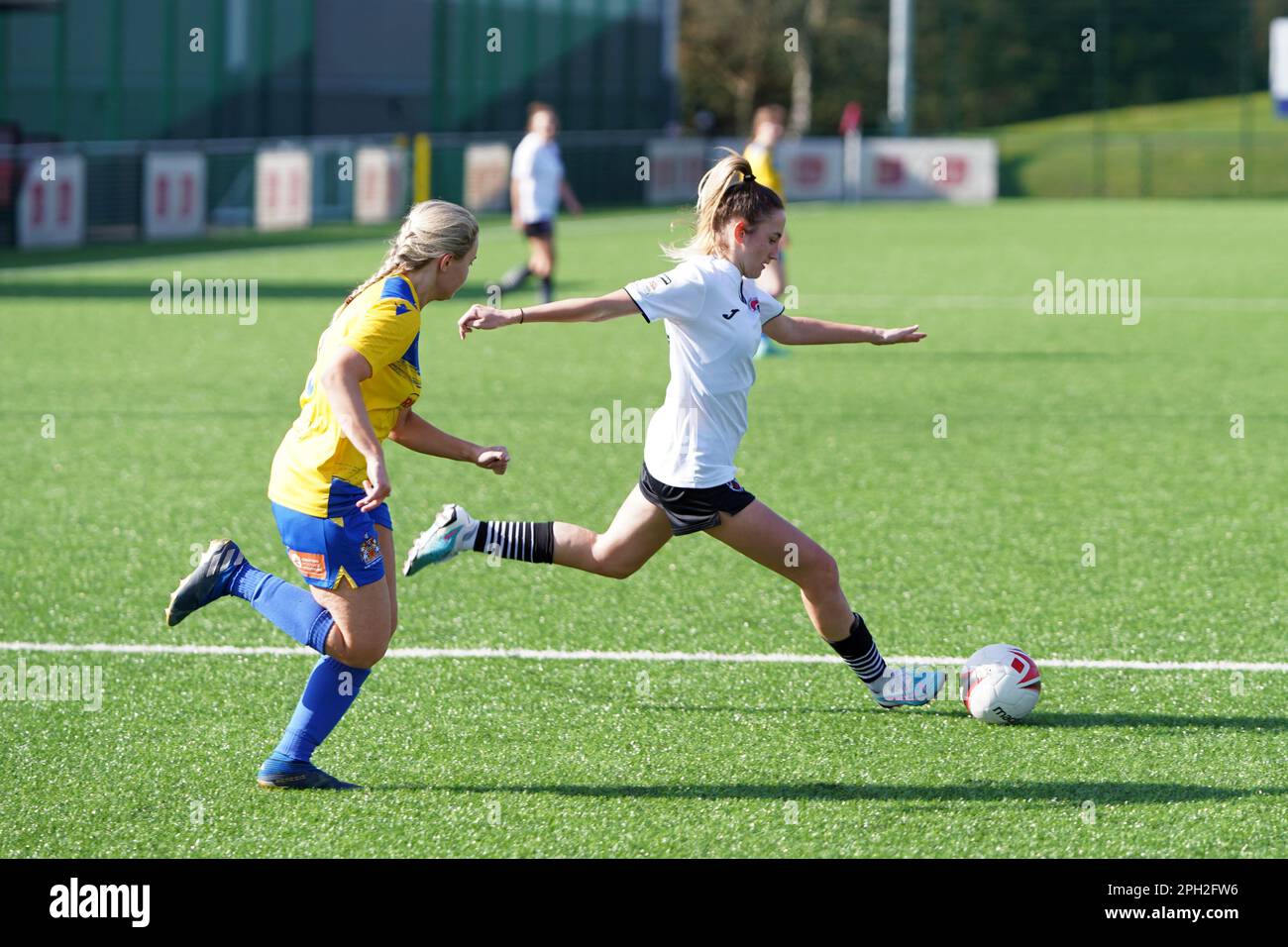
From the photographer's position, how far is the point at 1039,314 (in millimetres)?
19797

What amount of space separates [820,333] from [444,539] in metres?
1.54

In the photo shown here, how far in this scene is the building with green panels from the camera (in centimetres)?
3497

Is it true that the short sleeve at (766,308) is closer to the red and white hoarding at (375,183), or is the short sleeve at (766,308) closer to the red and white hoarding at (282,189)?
the red and white hoarding at (282,189)

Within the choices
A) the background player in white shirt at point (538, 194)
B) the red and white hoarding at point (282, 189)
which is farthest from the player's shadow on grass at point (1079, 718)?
the red and white hoarding at point (282, 189)

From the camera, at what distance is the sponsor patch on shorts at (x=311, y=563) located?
4957 millimetres

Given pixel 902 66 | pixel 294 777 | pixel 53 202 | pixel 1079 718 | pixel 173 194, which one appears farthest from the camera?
pixel 902 66

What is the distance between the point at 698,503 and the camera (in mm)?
5555

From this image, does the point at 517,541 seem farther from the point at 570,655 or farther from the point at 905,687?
the point at 905,687

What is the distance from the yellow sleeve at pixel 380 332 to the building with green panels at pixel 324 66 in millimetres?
26166

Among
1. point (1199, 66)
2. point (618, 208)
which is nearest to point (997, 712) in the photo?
point (618, 208)

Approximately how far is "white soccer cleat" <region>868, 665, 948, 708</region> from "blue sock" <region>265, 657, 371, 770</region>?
1.81 meters
